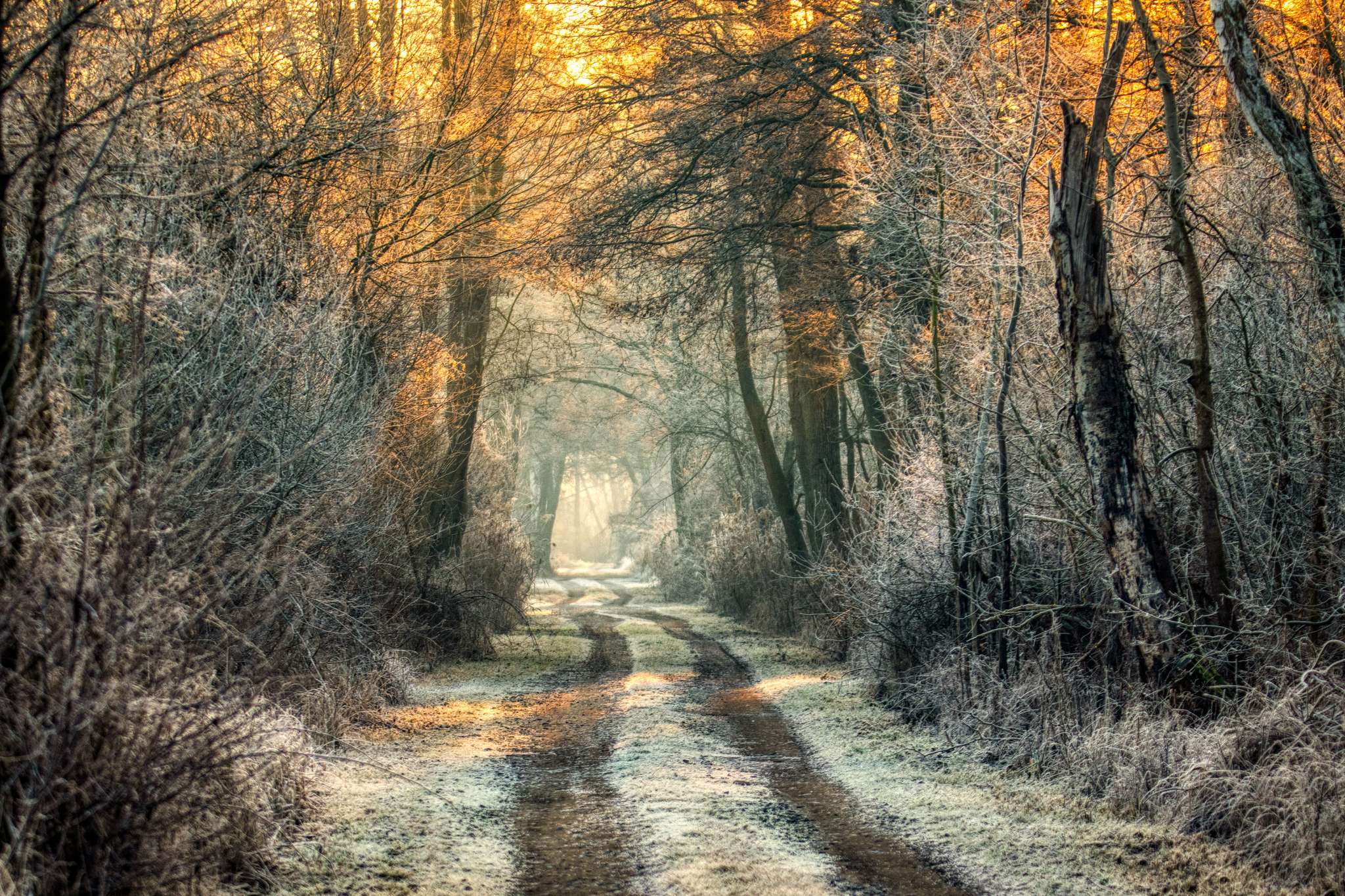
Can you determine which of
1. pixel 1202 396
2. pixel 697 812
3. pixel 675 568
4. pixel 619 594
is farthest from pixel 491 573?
pixel 619 594

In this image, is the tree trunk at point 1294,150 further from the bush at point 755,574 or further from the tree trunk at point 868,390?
the bush at point 755,574

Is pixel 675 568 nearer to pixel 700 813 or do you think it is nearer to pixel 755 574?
pixel 755 574

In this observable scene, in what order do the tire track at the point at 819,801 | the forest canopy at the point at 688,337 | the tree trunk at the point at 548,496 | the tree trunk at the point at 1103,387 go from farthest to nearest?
the tree trunk at the point at 548,496 → the tree trunk at the point at 1103,387 → the tire track at the point at 819,801 → the forest canopy at the point at 688,337

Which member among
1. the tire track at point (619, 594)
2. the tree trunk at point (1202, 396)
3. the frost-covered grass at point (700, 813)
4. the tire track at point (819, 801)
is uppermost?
the tree trunk at point (1202, 396)

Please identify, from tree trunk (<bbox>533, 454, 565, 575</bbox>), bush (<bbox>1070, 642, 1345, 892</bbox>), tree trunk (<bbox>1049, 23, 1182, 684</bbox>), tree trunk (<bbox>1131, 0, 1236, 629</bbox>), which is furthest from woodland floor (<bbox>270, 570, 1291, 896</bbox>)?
tree trunk (<bbox>533, 454, 565, 575</bbox>)

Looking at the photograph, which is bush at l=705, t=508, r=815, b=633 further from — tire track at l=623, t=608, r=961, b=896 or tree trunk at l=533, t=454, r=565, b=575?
tree trunk at l=533, t=454, r=565, b=575

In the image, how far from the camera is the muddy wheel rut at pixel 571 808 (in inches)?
230

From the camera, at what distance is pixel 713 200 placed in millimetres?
15016

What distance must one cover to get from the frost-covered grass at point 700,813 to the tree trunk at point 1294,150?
4577mm

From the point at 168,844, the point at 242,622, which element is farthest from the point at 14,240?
the point at 168,844

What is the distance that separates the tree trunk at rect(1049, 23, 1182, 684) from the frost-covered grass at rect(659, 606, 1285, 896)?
149 cm

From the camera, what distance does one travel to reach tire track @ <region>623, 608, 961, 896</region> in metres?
5.78

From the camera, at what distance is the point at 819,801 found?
7.65 m

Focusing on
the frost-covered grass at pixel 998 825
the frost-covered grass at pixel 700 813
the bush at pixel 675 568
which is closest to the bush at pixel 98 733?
the frost-covered grass at pixel 700 813
